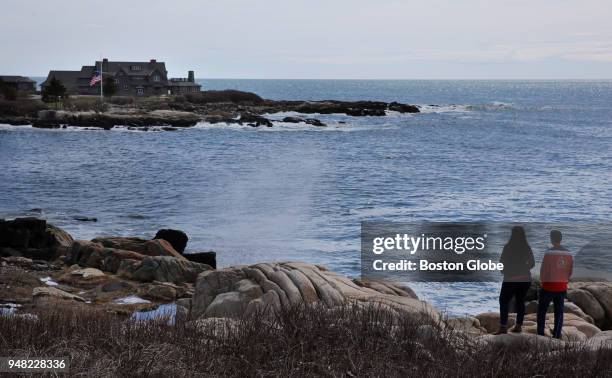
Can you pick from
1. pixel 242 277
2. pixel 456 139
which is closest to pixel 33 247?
pixel 242 277

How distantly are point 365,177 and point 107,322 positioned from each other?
4127 centimetres

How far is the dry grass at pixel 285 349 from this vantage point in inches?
309

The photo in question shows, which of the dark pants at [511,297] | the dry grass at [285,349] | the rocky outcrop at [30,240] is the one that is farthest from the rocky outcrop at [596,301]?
the rocky outcrop at [30,240]

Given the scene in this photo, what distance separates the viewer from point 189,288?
18484mm

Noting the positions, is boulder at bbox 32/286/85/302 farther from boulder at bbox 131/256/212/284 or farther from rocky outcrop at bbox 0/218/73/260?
rocky outcrop at bbox 0/218/73/260

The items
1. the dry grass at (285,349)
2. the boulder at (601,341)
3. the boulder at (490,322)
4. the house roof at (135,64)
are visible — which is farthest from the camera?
the house roof at (135,64)

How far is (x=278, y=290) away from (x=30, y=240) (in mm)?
13567

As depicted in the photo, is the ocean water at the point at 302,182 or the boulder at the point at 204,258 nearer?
the boulder at the point at 204,258

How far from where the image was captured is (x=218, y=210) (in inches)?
1419

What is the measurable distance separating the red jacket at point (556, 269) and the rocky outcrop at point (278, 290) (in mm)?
1888

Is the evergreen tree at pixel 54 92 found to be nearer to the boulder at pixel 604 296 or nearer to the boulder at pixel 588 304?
the boulder at pixel 604 296

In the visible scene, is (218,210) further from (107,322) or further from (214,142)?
(214,142)

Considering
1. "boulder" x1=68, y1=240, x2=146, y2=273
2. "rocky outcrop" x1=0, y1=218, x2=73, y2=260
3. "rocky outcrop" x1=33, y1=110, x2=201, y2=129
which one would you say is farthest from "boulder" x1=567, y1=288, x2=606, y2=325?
"rocky outcrop" x1=33, y1=110, x2=201, y2=129

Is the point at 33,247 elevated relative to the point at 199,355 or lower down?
lower down
